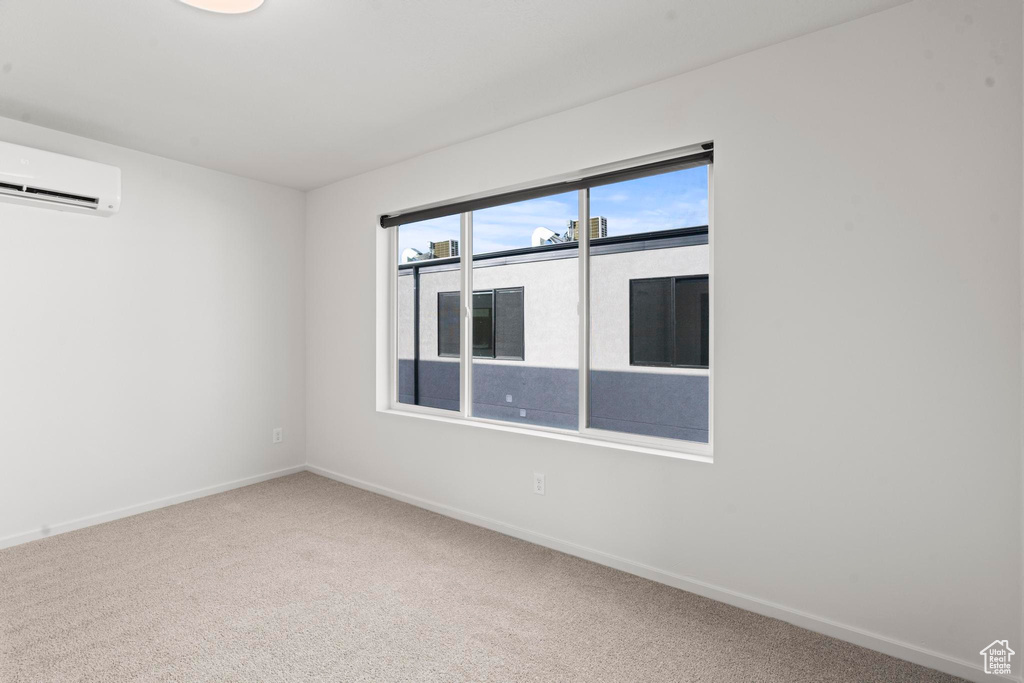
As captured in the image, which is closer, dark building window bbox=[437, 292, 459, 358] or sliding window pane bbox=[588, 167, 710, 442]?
sliding window pane bbox=[588, 167, 710, 442]

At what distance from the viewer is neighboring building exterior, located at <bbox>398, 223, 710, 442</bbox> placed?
9.45ft

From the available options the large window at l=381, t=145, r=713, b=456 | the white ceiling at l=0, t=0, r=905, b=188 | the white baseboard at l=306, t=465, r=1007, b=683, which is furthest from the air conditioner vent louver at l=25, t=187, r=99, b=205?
the white baseboard at l=306, t=465, r=1007, b=683

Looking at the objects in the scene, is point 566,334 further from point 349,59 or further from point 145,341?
point 145,341

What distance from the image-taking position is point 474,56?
7.93ft

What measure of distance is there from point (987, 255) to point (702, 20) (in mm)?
1360

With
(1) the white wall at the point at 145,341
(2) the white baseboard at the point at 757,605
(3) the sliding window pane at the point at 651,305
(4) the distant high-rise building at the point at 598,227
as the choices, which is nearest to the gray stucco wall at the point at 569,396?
(3) the sliding window pane at the point at 651,305

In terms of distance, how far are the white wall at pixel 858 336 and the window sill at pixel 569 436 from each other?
6 centimetres

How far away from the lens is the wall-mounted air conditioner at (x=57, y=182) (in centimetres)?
287

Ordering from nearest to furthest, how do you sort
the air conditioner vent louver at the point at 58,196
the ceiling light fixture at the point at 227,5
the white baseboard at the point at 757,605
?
the ceiling light fixture at the point at 227,5 → the white baseboard at the point at 757,605 → the air conditioner vent louver at the point at 58,196

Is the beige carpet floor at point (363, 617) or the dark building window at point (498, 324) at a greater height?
the dark building window at point (498, 324)

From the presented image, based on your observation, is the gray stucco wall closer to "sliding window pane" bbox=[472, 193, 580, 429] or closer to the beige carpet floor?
"sliding window pane" bbox=[472, 193, 580, 429]

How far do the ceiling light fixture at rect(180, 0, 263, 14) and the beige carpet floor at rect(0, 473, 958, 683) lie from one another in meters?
2.40

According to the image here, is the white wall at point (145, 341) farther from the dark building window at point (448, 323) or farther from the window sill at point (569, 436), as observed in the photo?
the dark building window at point (448, 323)

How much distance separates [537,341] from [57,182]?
293 centimetres
